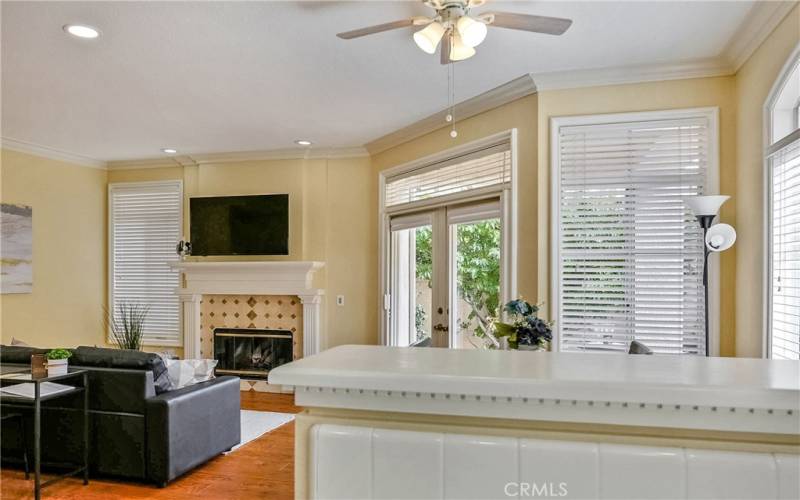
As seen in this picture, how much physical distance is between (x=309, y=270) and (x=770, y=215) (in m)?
4.26

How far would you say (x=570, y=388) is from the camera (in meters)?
0.83

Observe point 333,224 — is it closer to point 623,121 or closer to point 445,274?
point 445,274

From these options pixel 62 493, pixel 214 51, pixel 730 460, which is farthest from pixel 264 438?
pixel 730 460

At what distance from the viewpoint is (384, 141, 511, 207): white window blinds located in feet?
13.4

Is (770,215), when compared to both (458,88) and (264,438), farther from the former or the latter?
(264,438)

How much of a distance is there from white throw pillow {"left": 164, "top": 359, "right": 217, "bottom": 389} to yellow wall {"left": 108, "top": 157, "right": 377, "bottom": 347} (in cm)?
215

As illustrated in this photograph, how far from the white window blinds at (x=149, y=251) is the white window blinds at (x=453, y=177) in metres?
2.88

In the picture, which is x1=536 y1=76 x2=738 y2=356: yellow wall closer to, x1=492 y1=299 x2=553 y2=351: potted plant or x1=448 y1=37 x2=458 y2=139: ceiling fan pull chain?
x1=448 y1=37 x2=458 y2=139: ceiling fan pull chain

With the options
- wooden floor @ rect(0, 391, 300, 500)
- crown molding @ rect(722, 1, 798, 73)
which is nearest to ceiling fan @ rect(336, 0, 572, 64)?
crown molding @ rect(722, 1, 798, 73)

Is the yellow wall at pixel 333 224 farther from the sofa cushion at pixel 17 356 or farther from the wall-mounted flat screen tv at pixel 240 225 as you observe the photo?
the sofa cushion at pixel 17 356

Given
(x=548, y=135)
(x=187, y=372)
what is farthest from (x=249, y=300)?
(x=548, y=135)

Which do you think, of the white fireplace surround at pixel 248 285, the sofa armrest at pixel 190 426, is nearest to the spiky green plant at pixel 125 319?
the white fireplace surround at pixel 248 285

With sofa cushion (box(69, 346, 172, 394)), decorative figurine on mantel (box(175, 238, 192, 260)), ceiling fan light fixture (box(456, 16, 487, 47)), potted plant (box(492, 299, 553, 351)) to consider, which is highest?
ceiling fan light fixture (box(456, 16, 487, 47))

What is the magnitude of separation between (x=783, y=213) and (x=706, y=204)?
0.37 metres
